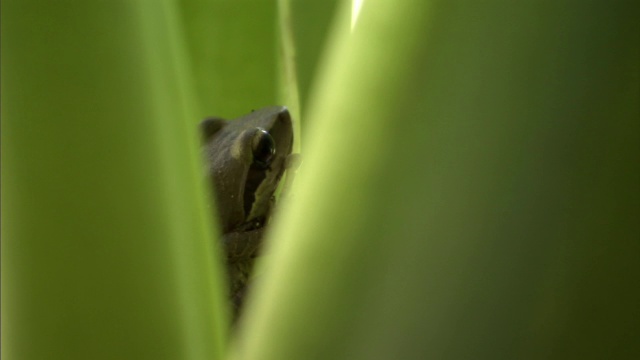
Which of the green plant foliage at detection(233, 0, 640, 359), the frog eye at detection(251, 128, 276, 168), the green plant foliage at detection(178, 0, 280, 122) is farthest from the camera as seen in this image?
the frog eye at detection(251, 128, 276, 168)

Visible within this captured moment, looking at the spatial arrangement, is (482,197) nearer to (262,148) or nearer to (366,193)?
(366,193)

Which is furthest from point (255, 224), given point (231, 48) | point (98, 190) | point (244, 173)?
point (98, 190)

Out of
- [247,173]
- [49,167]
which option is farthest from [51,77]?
[247,173]

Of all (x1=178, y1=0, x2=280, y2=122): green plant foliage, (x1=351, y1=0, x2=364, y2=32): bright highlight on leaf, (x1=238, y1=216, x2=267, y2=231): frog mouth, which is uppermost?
(x1=351, y1=0, x2=364, y2=32): bright highlight on leaf

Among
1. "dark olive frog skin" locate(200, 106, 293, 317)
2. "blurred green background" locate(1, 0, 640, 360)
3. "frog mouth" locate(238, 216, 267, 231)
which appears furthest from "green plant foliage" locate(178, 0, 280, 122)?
"frog mouth" locate(238, 216, 267, 231)

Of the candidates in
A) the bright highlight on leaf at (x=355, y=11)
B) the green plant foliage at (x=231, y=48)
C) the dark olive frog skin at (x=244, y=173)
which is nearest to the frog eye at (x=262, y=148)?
the dark olive frog skin at (x=244, y=173)

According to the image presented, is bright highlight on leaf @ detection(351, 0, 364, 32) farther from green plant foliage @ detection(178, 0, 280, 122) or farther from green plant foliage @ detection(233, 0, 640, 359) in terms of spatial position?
green plant foliage @ detection(178, 0, 280, 122)

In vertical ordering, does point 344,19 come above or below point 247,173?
above

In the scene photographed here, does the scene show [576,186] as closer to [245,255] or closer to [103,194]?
[103,194]
